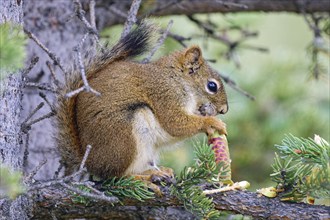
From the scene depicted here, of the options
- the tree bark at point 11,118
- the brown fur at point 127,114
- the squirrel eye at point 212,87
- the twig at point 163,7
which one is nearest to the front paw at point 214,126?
the brown fur at point 127,114

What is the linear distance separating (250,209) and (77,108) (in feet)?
2.09

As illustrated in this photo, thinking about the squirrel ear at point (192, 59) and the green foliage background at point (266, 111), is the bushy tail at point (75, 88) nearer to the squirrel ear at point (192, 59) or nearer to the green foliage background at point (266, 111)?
the squirrel ear at point (192, 59)

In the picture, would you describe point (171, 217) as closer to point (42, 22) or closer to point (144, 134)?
point (144, 134)

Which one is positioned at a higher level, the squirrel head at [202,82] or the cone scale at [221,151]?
the squirrel head at [202,82]

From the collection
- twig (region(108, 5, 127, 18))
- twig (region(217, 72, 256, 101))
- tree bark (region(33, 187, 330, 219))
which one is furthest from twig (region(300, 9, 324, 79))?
tree bark (region(33, 187, 330, 219))

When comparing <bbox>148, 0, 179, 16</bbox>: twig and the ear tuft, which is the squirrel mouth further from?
<bbox>148, 0, 179, 16</bbox>: twig

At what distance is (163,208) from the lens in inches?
79.7

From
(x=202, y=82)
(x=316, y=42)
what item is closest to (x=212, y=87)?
(x=202, y=82)

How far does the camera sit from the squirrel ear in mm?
2484

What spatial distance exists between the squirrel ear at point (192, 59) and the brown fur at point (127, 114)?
0.05m

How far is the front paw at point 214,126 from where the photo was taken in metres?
2.18

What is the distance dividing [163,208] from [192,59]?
0.68 metres

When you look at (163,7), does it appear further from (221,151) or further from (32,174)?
(32,174)

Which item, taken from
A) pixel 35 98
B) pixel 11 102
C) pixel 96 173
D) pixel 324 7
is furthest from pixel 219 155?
pixel 324 7
